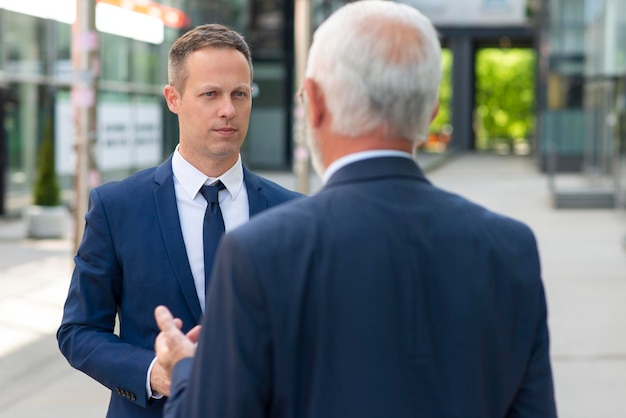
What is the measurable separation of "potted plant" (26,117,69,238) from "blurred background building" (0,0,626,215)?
3.66ft

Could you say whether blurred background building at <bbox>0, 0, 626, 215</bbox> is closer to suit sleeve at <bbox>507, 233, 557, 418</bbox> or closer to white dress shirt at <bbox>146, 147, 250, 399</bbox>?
white dress shirt at <bbox>146, 147, 250, 399</bbox>

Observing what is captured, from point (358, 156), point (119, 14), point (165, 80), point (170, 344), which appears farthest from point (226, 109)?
point (165, 80)

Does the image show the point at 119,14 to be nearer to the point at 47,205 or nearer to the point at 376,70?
the point at 47,205

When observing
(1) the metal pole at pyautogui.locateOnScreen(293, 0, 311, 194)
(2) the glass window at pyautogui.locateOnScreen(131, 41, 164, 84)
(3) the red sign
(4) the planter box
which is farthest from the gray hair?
(2) the glass window at pyautogui.locateOnScreen(131, 41, 164, 84)

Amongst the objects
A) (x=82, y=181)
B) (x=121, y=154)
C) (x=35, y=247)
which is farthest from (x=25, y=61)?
(x=82, y=181)

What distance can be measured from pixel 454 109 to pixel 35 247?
162ft

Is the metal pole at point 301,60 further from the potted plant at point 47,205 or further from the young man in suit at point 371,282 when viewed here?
the young man in suit at point 371,282

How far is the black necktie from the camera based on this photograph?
291 centimetres

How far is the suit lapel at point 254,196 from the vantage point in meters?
3.08

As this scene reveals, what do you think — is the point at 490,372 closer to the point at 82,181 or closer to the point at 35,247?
the point at 82,181

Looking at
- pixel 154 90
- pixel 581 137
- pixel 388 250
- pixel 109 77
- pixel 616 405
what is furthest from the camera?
pixel 581 137

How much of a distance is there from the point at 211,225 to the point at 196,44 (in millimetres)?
438

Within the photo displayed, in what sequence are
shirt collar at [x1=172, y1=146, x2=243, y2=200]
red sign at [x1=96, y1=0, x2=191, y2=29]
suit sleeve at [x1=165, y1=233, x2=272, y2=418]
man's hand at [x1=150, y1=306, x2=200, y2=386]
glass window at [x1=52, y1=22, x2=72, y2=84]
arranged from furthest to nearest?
glass window at [x1=52, y1=22, x2=72, y2=84], red sign at [x1=96, y1=0, x2=191, y2=29], shirt collar at [x1=172, y1=146, x2=243, y2=200], man's hand at [x1=150, y1=306, x2=200, y2=386], suit sleeve at [x1=165, y1=233, x2=272, y2=418]

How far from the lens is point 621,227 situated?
21.0 metres
